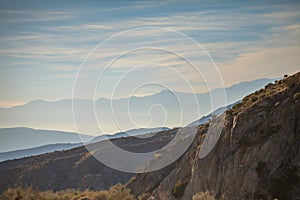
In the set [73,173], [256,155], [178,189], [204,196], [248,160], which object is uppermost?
[73,173]

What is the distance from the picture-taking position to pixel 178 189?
57.4 m

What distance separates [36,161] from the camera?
141m

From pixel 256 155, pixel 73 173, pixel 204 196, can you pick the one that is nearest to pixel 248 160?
pixel 256 155

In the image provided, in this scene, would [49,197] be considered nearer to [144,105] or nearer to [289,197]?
[144,105]

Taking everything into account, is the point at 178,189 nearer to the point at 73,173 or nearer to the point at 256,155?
the point at 256,155

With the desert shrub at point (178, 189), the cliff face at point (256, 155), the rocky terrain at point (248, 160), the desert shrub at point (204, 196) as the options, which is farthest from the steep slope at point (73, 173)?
the desert shrub at point (204, 196)

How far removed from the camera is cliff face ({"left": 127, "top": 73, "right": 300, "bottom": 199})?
44.8 m

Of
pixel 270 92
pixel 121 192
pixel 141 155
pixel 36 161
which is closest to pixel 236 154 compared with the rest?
pixel 270 92

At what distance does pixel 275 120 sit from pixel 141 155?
74.8m

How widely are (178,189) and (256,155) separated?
1301cm

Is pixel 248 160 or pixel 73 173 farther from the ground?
pixel 73 173

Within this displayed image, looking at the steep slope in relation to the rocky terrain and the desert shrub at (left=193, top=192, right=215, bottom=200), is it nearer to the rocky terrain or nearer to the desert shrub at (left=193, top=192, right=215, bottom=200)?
the rocky terrain

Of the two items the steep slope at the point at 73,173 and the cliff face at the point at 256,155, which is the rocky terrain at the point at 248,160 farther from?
the steep slope at the point at 73,173

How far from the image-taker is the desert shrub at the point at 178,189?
56.7 m
